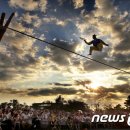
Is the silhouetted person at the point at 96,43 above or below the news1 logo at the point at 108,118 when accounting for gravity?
above

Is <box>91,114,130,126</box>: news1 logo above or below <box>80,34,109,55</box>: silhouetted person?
below

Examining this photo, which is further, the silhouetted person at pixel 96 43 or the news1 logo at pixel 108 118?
the news1 logo at pixel 108 118

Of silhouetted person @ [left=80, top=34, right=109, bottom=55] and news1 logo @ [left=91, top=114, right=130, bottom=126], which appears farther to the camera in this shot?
news1 logo @ [left=91, top=114, right=130, bottom=126]

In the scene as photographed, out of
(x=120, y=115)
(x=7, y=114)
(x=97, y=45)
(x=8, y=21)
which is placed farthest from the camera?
(x=120, y=115)

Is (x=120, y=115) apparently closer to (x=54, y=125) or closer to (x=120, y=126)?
(x=120, y=126)

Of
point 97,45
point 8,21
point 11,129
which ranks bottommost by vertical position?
point 11,129

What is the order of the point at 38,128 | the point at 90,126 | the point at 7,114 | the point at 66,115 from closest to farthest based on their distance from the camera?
1. the point at 7,114
2. the point at 38,128
3. the point at 66,115
4. the point at 90,126

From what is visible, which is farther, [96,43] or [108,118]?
[108,118]

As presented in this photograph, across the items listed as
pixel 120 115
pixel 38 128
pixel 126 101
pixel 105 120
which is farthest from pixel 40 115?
pixel 126 101

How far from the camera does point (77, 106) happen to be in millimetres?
78938

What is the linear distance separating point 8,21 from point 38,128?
14444 mm

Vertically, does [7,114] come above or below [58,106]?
below

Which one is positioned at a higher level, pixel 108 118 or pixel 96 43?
pixel 96 43

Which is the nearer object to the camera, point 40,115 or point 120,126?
point 40,115
